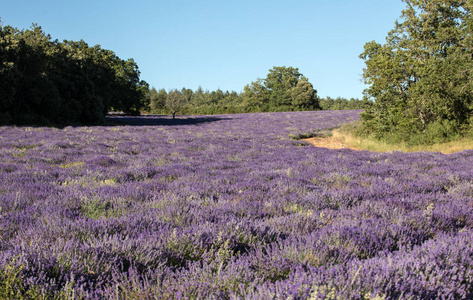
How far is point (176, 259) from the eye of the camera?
2691 millimetres

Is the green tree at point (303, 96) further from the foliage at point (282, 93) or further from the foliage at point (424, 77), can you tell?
the foliage at point (424, 77)

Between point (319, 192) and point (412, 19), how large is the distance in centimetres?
2104

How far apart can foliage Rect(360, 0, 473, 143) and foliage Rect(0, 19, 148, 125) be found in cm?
2733

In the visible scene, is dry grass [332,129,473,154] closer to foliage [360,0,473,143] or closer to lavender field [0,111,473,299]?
foliage [360,0,473,143]

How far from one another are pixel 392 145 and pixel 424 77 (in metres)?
4.12

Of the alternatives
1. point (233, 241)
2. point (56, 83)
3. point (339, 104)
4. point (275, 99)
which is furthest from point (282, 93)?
point (233, 241)

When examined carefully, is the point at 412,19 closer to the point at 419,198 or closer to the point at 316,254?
the point at 419,198

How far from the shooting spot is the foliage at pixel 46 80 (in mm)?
23953

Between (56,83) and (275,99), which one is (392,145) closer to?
(56,83)

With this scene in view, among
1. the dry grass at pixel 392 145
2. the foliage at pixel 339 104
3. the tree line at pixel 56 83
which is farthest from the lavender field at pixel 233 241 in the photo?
the foliage at pixel 339 104

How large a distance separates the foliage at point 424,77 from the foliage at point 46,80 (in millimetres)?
27334

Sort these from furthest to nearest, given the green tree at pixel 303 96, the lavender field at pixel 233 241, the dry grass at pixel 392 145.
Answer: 1. the green tree at pixel 303 96
2. the dry grass at pixel 392 145
3. the lavender field at pixel 233 241

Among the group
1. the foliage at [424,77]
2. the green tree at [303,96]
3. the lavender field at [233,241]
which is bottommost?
the lavender field at [233,241]

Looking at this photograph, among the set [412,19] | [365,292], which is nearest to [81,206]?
[365,292]
